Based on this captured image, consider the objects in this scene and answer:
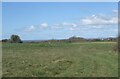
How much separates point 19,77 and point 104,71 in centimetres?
299

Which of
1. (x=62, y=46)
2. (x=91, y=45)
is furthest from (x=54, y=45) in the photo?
(x=91, y=45)

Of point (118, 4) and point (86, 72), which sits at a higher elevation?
point (118, 4)

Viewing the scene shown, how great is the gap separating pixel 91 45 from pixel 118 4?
12817 millimetres

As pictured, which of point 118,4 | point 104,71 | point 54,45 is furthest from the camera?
point 54,45

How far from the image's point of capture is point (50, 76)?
914 cm

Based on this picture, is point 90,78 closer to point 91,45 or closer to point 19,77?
point 19,77

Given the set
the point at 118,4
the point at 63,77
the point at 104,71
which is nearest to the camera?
the point at 63,77

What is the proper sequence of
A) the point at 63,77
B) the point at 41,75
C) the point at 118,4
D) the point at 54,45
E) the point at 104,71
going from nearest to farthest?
the point at 63,77 < the point at 41,75 < the point at 104,71 < the point at 118,4 < the point at 54,45

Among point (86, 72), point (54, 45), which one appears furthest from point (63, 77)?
point (54, 45)

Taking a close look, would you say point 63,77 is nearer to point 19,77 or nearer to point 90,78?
point 90,78

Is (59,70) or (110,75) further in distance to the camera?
(59,70)

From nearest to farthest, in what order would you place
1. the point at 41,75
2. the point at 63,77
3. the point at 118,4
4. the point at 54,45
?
the point at 63,77
the point at 41,75
the point at 118,4
the point at 54,45

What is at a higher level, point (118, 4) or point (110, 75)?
point (118, 4)

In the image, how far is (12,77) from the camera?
29.3 ft
